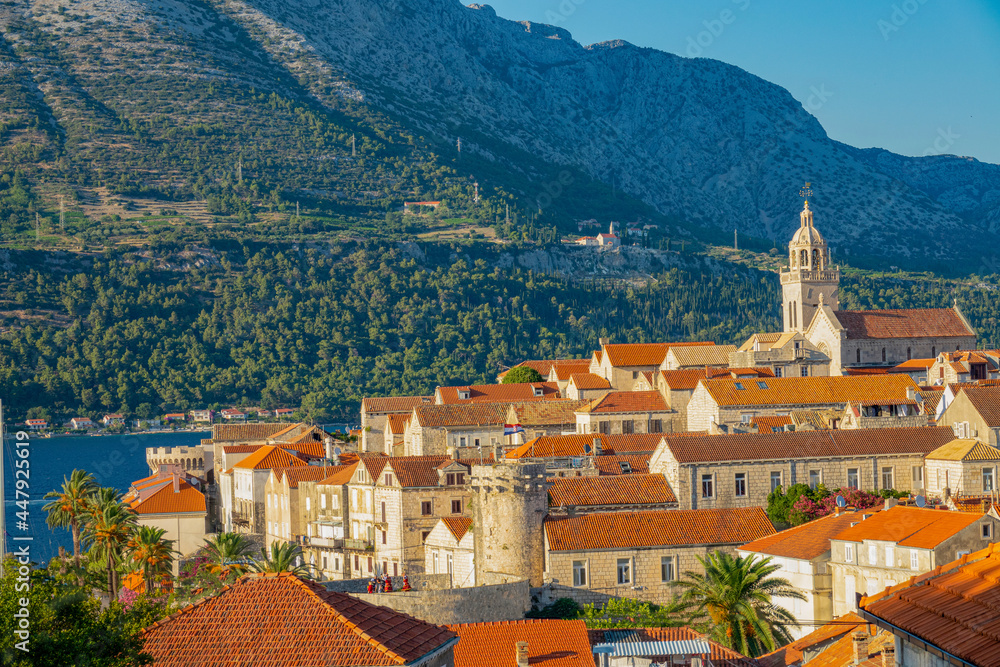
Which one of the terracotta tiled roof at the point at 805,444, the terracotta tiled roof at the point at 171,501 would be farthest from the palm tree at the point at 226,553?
the terracotta tiled roof at the point at 805,444

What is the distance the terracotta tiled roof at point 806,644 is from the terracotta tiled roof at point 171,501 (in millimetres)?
48072

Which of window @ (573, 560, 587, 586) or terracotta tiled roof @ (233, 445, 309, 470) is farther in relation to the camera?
terracotta tiled roof @ (233, 445, 309, 470)

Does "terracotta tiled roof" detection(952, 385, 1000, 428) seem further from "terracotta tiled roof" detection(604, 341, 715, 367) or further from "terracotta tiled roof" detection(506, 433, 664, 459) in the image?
"terracotta tiled roof" detection(604, 341, 715, 367)

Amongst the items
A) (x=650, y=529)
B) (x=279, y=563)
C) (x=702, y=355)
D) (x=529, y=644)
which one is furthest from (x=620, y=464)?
(x=702, y=355)

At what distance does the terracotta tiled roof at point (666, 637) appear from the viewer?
42.3m

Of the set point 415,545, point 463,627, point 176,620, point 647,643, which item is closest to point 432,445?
point 415,545

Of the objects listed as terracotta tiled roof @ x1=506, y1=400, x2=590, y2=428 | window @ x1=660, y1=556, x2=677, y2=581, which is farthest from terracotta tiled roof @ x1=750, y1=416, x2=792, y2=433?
window @ x1=660, y1=556, x2=677, y2=581

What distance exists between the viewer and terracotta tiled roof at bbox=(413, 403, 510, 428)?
8838 centimetres

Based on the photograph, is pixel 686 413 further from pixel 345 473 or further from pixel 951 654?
pixel 951 654

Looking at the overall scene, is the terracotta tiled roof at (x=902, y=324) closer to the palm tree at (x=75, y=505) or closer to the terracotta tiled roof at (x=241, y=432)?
the terracotta tiled roof at (x=241, y=432)

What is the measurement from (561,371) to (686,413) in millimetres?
32615

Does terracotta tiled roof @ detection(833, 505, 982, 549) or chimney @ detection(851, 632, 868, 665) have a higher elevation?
terracotta tiled roof @ detection(833, 505, 982, 549)

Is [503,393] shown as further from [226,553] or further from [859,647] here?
[859,647]

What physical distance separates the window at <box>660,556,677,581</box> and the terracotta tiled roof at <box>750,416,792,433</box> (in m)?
18.3
